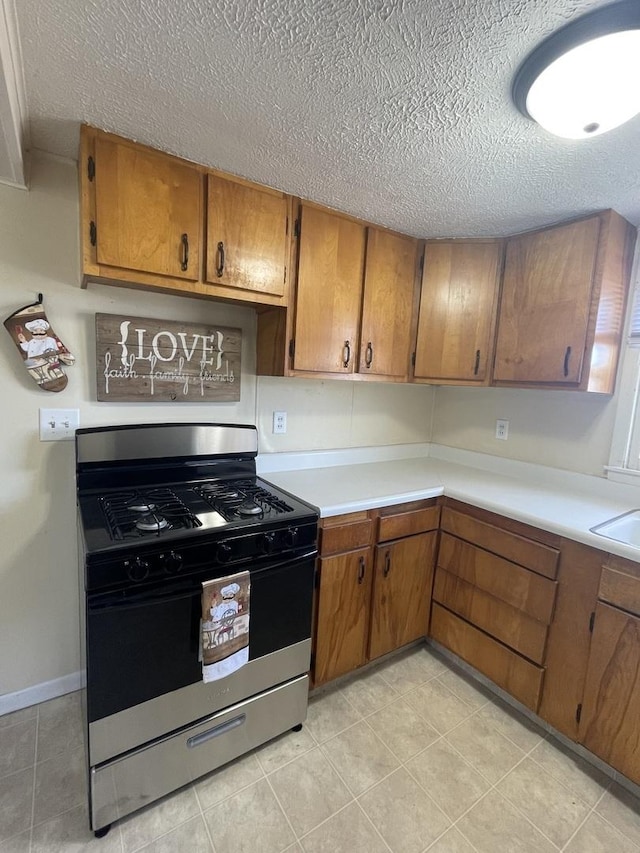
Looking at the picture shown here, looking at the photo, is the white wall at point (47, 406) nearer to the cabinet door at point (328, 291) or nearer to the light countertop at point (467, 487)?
the cabinet door at point (328, 291)

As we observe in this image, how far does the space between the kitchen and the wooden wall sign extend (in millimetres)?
51

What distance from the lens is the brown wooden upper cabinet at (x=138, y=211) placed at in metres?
1.32

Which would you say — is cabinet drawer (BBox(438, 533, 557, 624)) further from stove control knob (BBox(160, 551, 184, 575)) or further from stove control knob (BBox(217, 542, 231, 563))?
stove control knob (BBox(160, 551, 184, 575))

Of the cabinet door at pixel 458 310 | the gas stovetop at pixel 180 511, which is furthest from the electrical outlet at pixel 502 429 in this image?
the gas stovetop at pixel 180 511

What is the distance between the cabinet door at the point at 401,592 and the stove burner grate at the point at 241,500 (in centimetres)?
59

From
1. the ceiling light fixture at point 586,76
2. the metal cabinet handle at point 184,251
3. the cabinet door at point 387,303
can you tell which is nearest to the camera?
the ceiling light fixture at point 586,76

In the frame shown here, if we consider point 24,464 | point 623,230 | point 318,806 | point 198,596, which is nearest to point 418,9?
point 623,230

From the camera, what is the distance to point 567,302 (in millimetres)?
1805

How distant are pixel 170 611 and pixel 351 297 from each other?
1519 millimetres

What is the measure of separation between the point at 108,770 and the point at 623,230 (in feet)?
9.25

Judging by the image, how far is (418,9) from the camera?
0.83 m

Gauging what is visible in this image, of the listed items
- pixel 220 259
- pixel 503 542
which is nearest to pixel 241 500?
pixel 220 259

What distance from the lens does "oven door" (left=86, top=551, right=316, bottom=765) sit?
1.17m

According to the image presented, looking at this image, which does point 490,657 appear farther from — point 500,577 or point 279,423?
point 279,423
